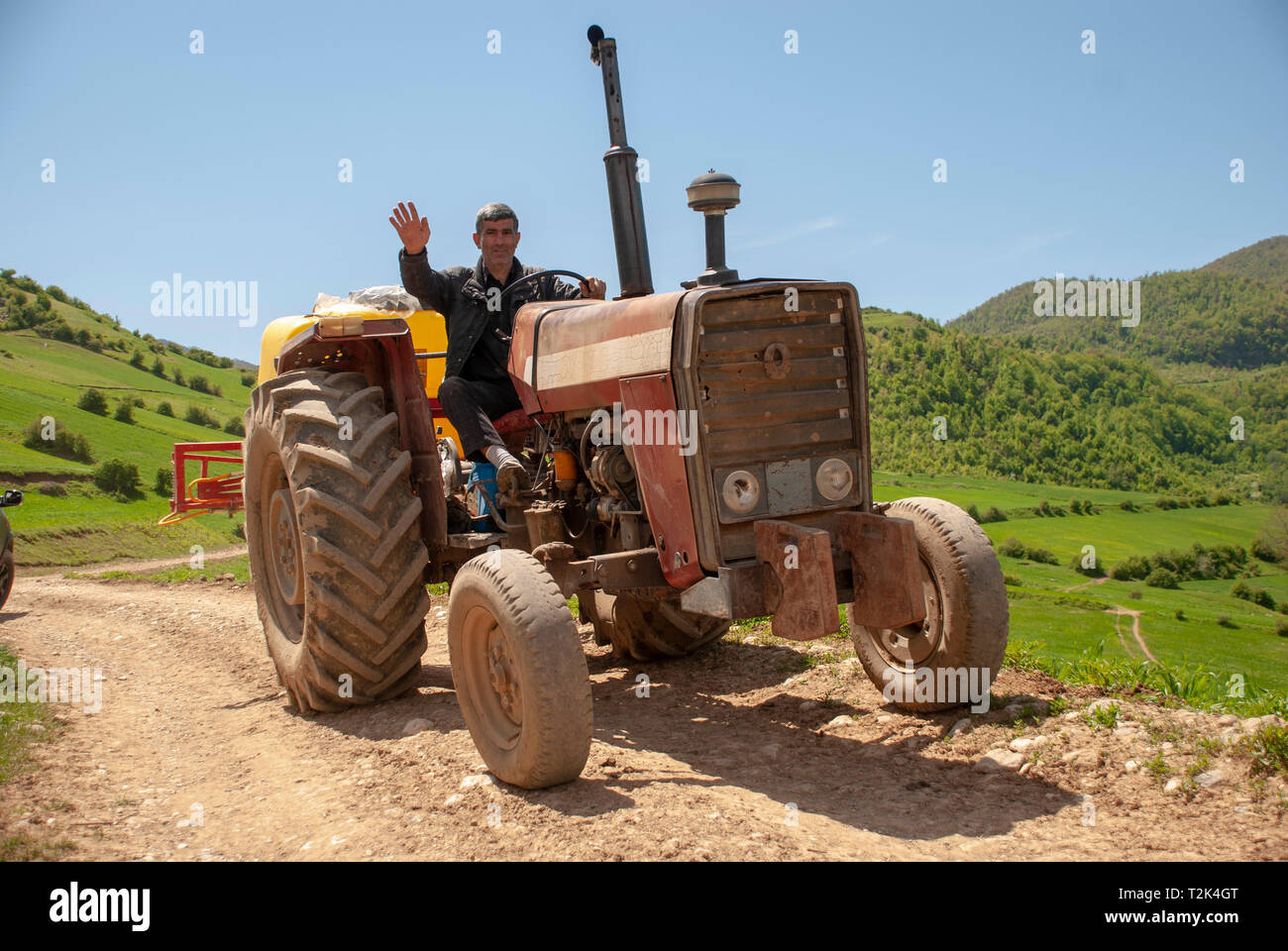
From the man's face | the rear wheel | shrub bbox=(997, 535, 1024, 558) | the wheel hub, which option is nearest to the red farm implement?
the rear wheel

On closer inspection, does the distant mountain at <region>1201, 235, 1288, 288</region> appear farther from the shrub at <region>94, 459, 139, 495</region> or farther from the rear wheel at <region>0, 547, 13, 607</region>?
the rear wheel at <region>0, 547, 13, 607</region>

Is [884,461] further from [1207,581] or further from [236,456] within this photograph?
[236,456]

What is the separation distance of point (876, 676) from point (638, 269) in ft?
8.23

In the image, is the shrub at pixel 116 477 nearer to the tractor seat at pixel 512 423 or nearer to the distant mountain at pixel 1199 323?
the tractor seat at pixel 512 423

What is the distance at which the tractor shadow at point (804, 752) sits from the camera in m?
3.56

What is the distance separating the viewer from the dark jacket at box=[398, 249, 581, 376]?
5543 millimetres

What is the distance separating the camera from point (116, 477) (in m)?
36.0

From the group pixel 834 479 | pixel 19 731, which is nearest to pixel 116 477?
pixel 19 731

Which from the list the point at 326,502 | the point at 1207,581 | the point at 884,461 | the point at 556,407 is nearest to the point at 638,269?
the point at 556,407

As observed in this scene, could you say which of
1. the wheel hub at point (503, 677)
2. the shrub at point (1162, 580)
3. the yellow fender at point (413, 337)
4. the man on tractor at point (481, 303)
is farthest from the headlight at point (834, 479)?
the shrub at point (1162, 580)

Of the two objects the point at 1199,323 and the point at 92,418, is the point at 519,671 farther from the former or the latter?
the point at 1199,323

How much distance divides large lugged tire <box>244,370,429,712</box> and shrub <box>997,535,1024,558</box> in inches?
2609

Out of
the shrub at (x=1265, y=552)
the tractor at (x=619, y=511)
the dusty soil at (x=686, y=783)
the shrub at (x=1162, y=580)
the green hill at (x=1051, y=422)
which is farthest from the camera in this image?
the green hill at (x=1051, y=422)

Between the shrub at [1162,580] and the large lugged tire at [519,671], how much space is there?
72.5 metres
